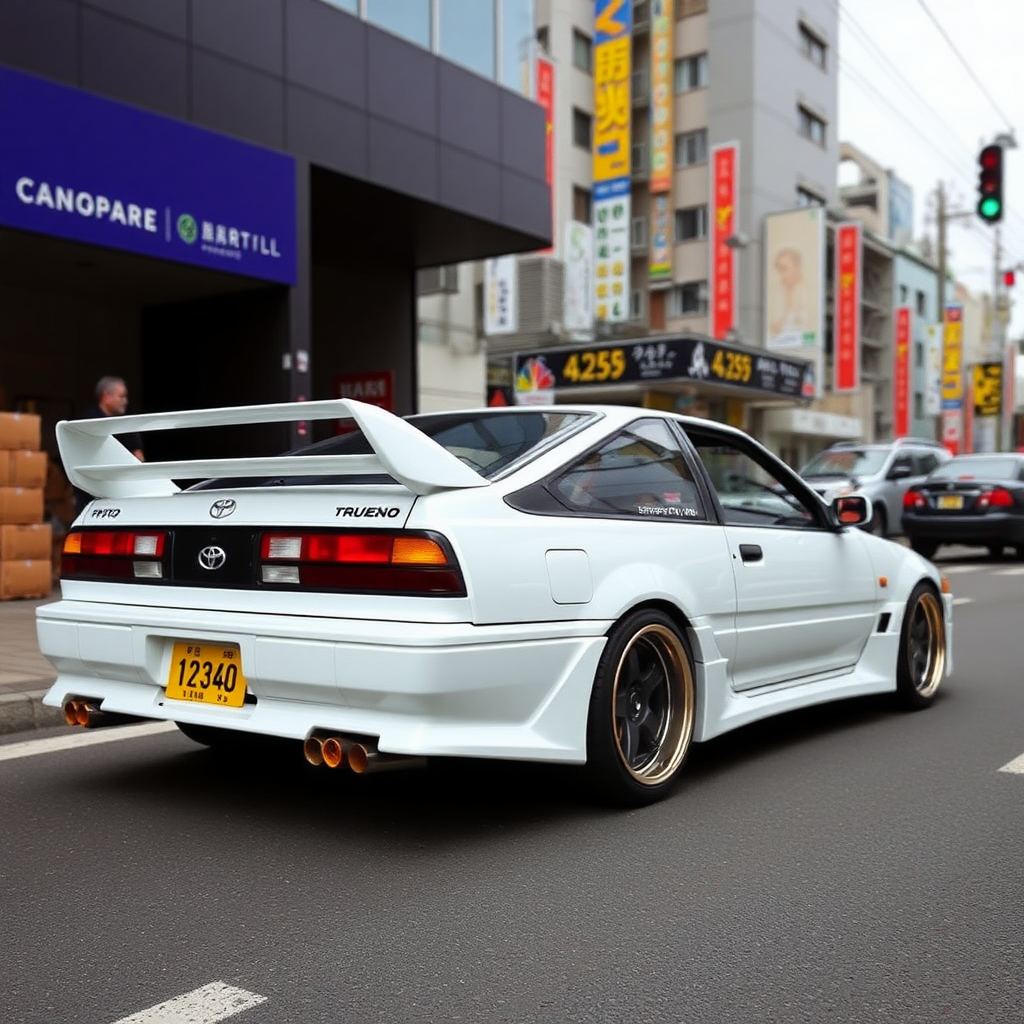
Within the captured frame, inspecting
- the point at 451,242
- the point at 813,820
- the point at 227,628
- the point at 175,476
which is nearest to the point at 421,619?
the point at 227,628

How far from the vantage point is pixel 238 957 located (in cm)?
273

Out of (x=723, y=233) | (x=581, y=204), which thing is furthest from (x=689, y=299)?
(x=581, y=204)

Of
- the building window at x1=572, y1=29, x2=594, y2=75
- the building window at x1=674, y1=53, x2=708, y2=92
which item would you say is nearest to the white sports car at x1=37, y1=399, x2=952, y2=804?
the building window at x1=572, y1=29, x2=594, y2=75

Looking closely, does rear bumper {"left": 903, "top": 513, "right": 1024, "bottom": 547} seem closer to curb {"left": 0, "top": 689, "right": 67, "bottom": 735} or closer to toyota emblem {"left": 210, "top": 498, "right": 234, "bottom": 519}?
curb {"left": 0, "top": 689, "right": 67, "bottom": 735}

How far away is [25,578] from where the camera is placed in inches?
390

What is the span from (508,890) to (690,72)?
36.2 m

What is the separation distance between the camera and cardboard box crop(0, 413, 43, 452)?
9820mm

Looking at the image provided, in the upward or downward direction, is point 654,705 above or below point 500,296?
below

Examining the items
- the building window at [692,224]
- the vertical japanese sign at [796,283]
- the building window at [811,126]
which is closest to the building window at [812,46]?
the building window at [811,126]

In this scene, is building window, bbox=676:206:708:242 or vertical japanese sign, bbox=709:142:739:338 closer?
vertical japanese sign, bbox=709:142:739:338

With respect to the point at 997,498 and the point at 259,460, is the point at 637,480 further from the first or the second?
the point at 997,498

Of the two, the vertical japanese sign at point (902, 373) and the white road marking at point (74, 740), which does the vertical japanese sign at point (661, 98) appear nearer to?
the vertical japanese sign at point (902, 373)

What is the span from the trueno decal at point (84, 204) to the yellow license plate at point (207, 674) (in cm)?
732

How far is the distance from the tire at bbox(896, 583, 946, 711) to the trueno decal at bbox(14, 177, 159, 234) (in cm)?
776
